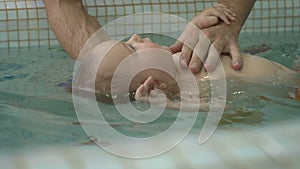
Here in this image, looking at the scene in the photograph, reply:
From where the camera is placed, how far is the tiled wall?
3682mm

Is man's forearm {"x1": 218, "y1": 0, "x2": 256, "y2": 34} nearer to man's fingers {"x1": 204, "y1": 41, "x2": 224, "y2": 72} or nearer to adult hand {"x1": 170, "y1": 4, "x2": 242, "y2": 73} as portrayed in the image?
adult hand {"x1": 170, "y1": 4, "x2": 242, "y2": 73}

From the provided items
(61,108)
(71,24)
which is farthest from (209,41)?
(61,108)

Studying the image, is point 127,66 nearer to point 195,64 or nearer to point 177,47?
point 195,64

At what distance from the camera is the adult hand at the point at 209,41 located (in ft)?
7.25

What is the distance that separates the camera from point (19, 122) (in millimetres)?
1631

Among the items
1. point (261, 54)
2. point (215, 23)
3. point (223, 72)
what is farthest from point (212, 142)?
point (261, 54)

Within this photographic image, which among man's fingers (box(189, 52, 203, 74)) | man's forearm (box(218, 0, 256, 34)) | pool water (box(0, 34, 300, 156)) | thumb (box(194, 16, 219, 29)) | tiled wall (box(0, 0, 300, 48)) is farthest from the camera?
tiled wall (box(0, 0, 300, 48))

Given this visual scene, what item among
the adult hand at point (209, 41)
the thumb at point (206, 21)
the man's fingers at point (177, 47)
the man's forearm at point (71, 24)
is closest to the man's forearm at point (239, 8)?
the adult hand at point (209, 41)

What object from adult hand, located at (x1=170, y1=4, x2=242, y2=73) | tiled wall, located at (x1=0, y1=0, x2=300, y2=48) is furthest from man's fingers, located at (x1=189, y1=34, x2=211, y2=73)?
tiled wall, located at (x1=0, y1=0, x2=300, y2=48)

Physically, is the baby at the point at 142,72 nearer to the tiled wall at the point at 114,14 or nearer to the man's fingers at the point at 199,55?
the man's fingers at the point at 199,55

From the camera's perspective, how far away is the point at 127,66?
208 cm

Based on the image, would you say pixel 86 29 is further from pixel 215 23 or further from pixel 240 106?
pixel 240 106

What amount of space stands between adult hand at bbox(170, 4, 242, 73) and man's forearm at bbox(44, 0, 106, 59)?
411 mm

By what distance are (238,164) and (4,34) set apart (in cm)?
286
